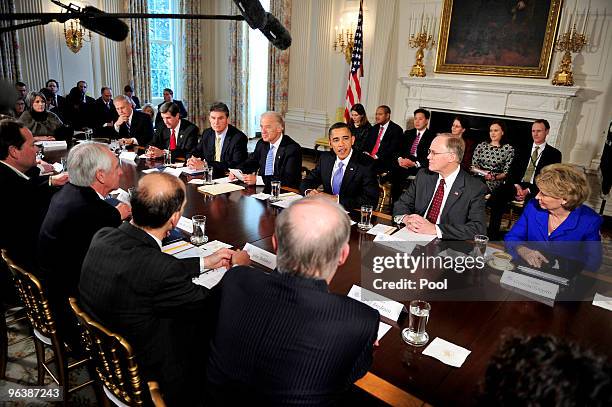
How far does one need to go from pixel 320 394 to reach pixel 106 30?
7.00 ft

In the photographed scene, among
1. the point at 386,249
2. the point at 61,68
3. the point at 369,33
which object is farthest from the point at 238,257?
the point at 61,68

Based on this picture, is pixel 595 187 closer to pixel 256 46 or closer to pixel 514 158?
pixel 514 158

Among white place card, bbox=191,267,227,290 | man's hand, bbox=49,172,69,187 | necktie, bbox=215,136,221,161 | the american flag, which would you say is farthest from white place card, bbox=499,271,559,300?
the american flag

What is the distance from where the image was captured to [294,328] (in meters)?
1.15

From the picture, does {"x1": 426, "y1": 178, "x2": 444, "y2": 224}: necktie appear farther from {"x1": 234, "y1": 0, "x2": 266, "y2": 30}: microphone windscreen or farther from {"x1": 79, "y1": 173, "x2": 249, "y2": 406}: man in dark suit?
{"x1": 79, "y1": 173, "x2": 249, "y2": 406}: man in dark suit

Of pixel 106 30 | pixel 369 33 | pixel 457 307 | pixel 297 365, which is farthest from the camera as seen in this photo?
pixel 369 33

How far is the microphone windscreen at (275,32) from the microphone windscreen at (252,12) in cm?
6

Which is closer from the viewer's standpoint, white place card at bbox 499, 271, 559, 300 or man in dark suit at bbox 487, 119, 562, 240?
white place card at bbox 499, 271, 559, 300

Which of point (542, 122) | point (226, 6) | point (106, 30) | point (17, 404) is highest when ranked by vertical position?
point (226, 6)

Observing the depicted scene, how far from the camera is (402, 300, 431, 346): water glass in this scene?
1.51m

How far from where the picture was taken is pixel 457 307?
5.84 feet

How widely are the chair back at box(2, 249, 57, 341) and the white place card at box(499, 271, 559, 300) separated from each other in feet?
6.76

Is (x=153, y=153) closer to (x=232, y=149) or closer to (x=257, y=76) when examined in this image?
(x=232, y=149)

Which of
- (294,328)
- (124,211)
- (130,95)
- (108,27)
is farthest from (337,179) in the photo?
(130,95)
